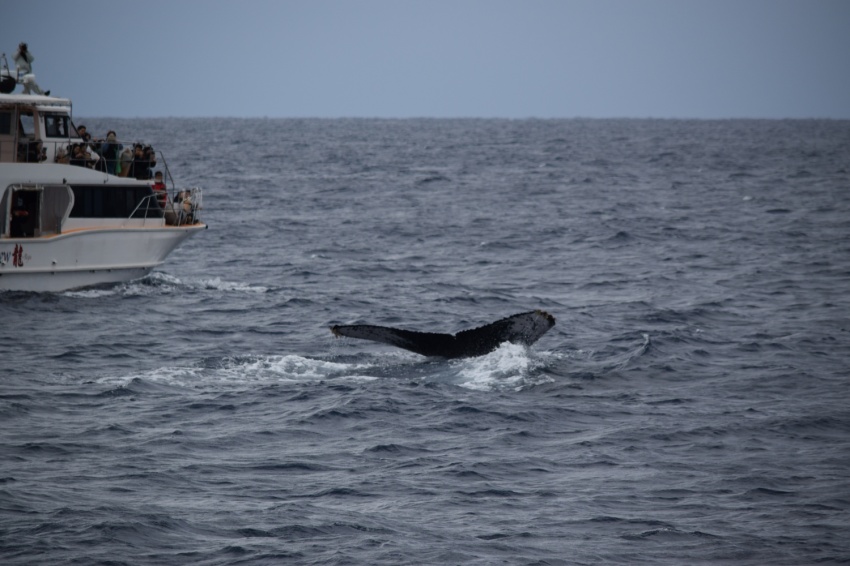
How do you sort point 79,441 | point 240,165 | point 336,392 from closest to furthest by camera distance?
point 79,441
point 336,392
point 240,165

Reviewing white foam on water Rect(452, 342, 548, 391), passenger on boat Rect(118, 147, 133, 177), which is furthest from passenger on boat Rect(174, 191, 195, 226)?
white foam on water Rect(452, 342, 548, 391)

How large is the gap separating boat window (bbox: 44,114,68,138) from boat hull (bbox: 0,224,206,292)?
12.0 feet

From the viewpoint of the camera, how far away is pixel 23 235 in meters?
32.2

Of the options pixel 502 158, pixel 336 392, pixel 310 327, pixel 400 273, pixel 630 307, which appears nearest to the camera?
pixel 336 392

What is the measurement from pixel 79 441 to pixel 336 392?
5000 millimetres

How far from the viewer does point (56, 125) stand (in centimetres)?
3378

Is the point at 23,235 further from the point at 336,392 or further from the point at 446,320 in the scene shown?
the point at 336,392

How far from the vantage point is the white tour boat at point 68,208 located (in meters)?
31.7

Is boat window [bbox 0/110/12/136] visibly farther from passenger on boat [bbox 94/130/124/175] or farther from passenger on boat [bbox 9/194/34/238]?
passenger on boat [bbox 94/130/124/175]

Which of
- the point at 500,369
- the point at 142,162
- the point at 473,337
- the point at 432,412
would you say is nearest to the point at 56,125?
the point at 142,162

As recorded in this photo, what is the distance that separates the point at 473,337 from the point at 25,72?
19165 millimetres

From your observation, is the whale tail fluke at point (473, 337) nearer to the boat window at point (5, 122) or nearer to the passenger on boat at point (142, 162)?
the passenger on boat at point (142, 162)

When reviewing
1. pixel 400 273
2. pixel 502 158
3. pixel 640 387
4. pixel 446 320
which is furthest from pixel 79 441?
pixel 502 158

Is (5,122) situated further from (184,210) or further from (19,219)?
(184,210)
